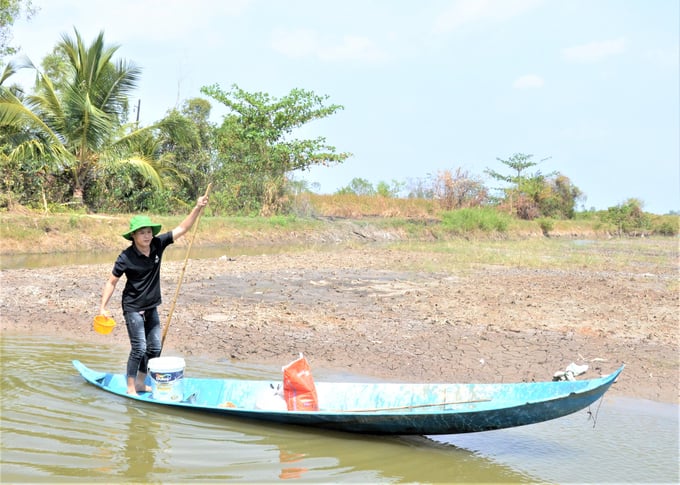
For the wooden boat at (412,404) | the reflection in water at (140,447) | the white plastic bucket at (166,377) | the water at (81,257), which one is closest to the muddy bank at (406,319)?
the wooden boat at (412,404)

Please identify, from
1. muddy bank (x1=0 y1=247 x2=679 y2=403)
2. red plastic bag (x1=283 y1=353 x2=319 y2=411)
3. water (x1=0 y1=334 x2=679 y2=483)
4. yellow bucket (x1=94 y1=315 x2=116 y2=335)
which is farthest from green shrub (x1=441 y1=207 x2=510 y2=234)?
red plastic bag (x1=283 y1=353 x2=319 y2=411)

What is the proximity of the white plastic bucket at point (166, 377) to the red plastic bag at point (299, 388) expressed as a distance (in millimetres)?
1076

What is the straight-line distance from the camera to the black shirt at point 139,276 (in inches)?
→ 228

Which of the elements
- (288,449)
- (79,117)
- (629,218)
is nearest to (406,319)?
(288,449)

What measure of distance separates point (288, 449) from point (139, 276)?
2151 mm

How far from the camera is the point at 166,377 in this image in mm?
5688

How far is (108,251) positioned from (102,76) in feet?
23.1

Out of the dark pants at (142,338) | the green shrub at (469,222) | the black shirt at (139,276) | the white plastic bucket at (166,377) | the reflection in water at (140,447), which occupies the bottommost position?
the reflection in water at (140,447)

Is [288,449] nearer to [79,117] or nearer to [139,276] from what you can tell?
[139,276]

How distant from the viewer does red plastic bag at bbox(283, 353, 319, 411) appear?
17.2 ft

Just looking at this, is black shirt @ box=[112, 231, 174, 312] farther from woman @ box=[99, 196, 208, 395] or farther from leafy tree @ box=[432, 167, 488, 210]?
leafy tree @ box=[432, 167, 488, 210]

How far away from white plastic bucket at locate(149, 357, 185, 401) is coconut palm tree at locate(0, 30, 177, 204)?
1772 centimetres

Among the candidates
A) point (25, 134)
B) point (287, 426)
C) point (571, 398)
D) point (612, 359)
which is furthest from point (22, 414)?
point (25, 134)

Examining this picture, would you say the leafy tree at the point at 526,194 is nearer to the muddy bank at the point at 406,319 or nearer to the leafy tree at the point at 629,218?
the leafy tree at the point at 629,218
